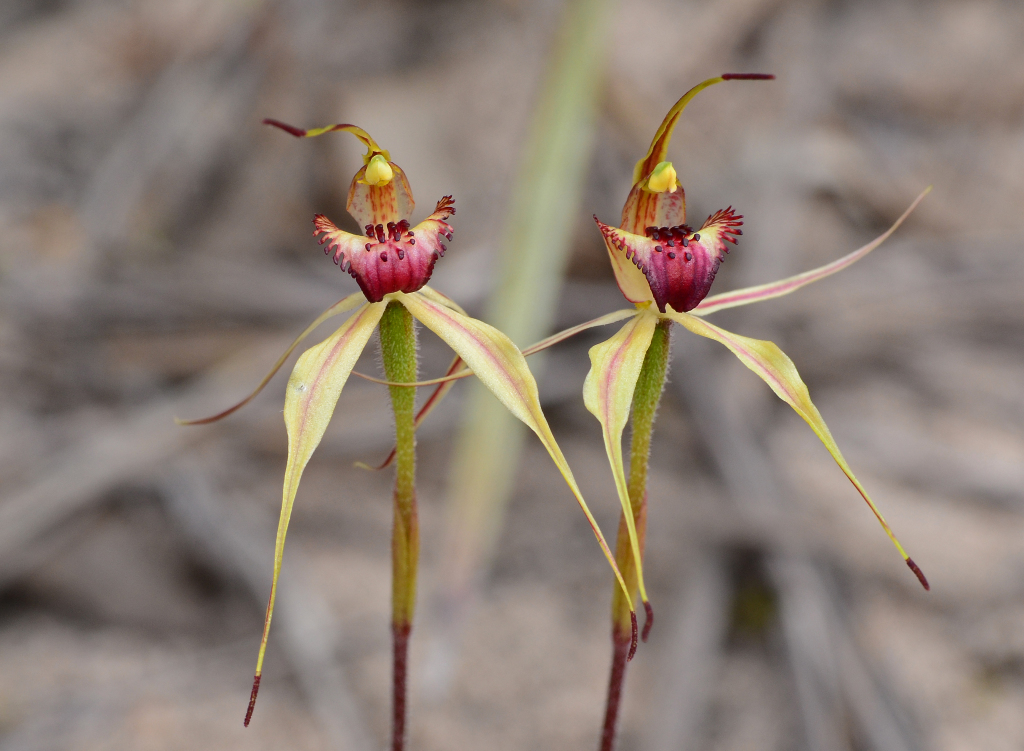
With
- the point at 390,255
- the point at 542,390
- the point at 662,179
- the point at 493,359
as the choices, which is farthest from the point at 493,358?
the point at 542,390

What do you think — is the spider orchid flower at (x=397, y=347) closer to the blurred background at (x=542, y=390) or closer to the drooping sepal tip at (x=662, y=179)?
the drooping sepal tip at (x=662, y=179)

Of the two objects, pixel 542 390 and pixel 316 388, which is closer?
pixel 316 388

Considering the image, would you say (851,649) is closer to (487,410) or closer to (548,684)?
(548,684)

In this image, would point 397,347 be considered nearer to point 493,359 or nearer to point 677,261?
point 493,359

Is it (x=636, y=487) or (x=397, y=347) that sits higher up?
(x=397, y=347)

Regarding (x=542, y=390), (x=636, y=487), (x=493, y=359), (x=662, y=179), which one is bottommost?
(x=542, y=390)

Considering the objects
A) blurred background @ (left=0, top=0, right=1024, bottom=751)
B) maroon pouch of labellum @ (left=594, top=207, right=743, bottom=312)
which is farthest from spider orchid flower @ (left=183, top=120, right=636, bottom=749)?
blurred background @ (left=0, top=0, right=1024, bottom=751)

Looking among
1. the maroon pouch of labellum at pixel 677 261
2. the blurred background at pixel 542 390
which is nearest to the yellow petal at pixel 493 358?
the maroon pouch of labellum at pixel 677 261

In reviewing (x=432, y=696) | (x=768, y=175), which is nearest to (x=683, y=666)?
(x=432, y=696)
